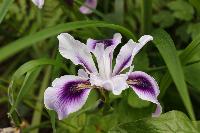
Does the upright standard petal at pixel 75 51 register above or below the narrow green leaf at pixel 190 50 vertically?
above

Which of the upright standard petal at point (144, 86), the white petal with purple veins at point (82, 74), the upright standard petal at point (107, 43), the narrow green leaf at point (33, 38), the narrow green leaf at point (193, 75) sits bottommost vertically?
the narrow green leaf at point (193, 75)

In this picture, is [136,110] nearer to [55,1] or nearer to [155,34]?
[155,34]

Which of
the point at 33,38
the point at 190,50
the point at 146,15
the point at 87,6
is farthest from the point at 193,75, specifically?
the point at 33,38

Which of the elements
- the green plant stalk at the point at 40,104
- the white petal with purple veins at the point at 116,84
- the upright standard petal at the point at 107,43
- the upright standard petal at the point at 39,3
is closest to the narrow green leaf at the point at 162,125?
the white petal with purple veins at the point at 116,84

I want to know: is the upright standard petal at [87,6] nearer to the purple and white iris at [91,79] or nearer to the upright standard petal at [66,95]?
the purple and white iris at [91,79]

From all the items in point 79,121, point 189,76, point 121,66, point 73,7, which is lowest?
point 79,121

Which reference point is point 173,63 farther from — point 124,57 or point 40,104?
point 40,104

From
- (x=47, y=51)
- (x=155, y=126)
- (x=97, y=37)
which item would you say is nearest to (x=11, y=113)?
(x=155, y=126)

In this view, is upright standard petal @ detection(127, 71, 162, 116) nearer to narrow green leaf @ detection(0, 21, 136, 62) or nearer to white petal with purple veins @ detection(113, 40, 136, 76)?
white petal with purple veins @ detection(113, 40, 136, 76)
